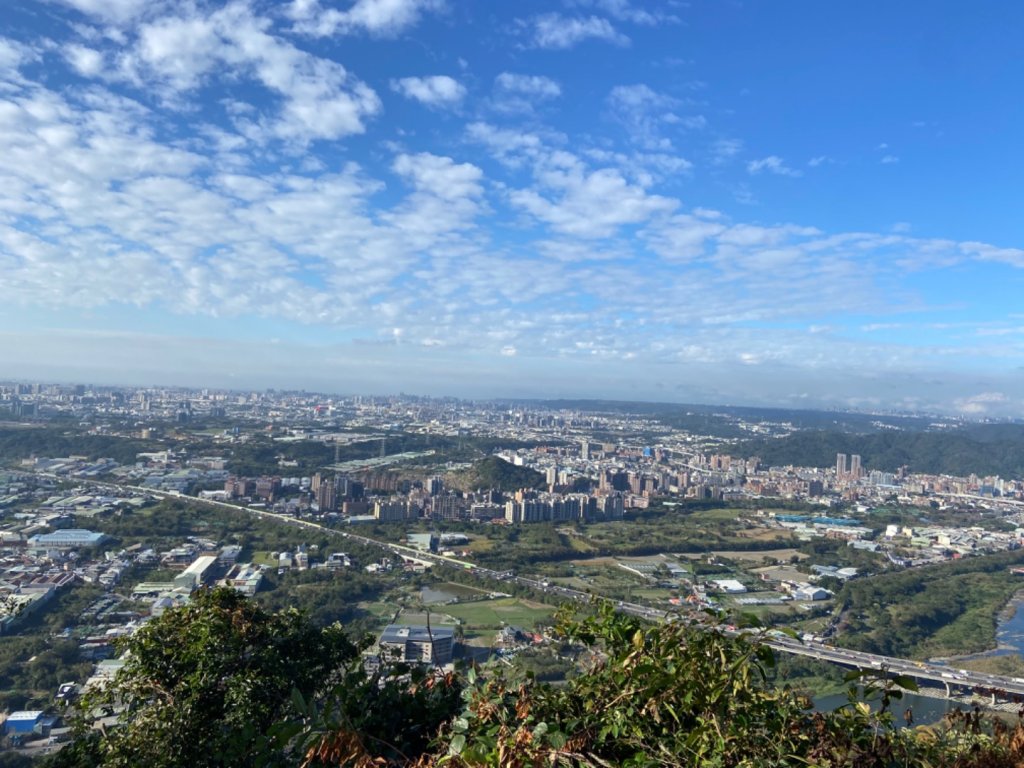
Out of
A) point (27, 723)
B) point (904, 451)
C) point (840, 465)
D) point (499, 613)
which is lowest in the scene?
point (499, 613)

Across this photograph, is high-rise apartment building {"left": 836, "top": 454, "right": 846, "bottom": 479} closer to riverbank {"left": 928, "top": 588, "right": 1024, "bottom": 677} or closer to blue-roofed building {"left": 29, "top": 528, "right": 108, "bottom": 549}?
riverbank {"left": 928, "top": 588, "right": 1024, "bottom": 677}

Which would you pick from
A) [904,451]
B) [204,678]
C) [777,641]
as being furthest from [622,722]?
[904,451]

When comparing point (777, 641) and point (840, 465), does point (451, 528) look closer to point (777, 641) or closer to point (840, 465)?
point (777, 641)

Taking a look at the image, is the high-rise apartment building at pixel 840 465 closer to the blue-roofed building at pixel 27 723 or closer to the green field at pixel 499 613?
the green field at pixel 499 613

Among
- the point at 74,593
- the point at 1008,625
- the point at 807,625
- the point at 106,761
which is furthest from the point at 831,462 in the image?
the point at 106,761

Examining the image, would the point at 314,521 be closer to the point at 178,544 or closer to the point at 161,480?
the point at 178,544

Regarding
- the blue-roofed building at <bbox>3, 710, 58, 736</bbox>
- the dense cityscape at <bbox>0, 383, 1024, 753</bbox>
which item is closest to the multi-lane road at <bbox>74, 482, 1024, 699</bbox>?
the dense cityscape at <bbox>0, 383, 1024, 753</bbox>
